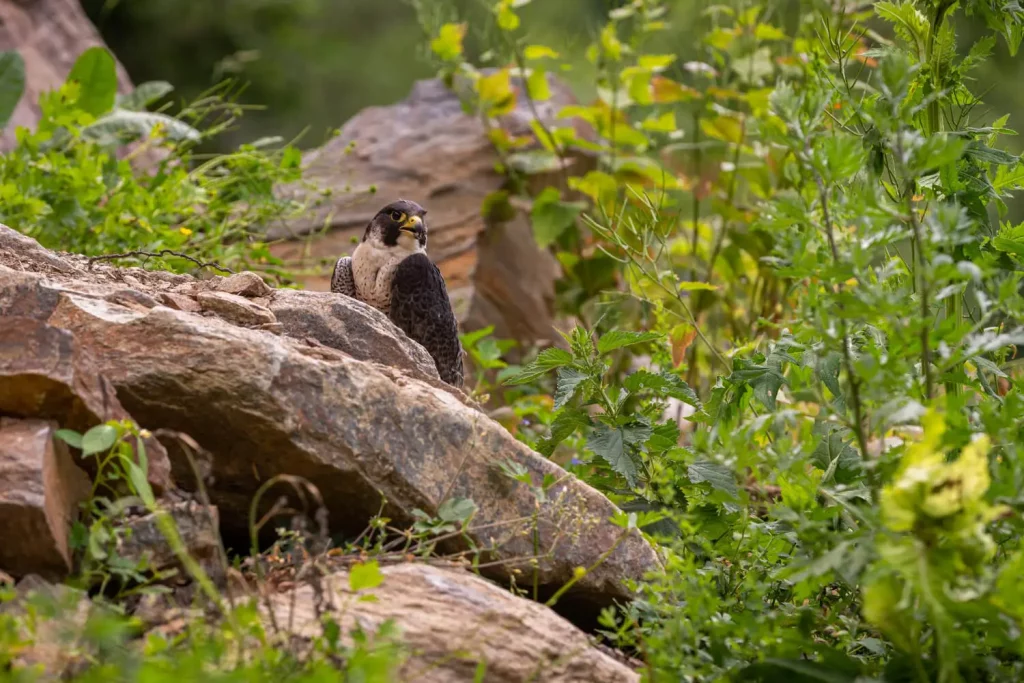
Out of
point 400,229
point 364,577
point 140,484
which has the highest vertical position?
point 400,229

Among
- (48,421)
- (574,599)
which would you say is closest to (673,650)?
(574,599)

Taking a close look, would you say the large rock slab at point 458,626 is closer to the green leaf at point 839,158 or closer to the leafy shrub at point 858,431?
the leafy shrub at point 858,431

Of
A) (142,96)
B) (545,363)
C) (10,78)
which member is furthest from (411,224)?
(142,96)

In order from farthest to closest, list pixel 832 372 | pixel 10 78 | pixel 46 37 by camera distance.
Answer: pixel 46 37 < pixel 10 78 < pixel 832 372

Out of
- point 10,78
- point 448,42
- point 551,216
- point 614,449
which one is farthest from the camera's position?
point 448,42

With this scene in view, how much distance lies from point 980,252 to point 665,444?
3.21ft

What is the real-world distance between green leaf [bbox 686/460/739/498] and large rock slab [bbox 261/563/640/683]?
1.98 feet

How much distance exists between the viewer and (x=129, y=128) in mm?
5652

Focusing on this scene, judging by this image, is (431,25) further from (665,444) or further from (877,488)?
(877,488)

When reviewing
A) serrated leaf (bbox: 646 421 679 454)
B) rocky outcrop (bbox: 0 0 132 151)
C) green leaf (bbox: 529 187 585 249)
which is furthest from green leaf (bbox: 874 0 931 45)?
rocky outcrop (bbox: 0 0 132 151)

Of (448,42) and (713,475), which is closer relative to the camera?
(713,475)

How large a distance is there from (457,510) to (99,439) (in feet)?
2.73

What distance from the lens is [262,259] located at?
211 inches

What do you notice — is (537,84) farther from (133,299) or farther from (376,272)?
(133,299)
